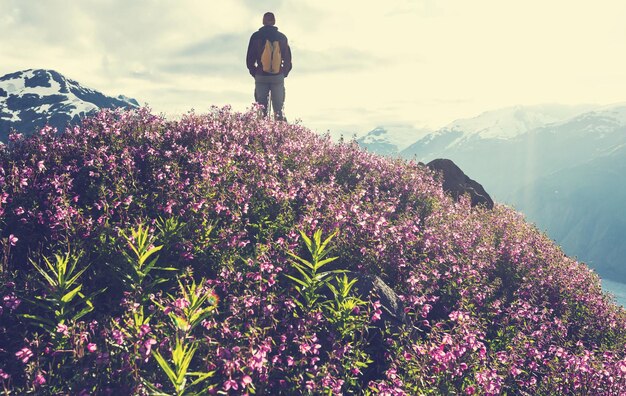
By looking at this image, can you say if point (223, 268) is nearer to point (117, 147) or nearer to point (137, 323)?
point (137, 323)

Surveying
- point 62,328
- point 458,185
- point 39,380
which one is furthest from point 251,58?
point 39,380

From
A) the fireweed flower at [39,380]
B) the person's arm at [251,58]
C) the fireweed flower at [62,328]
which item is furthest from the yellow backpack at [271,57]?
the fireweed flower at [39,380]

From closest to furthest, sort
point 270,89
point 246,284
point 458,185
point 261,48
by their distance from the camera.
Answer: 1. point 246,284
2. point 261,48
3. point 270,89
4. point 458,185

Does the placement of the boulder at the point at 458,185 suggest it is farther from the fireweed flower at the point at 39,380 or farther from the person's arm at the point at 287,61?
the fireweed flower at the point at 39,380

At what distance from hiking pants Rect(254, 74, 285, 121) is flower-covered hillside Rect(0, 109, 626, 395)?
436cm

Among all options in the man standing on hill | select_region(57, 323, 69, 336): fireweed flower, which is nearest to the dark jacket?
the man standing on hill

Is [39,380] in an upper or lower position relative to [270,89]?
lower

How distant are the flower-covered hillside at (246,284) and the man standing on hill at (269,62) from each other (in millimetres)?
4441

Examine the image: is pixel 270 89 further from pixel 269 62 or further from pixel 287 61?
pixel 287 61

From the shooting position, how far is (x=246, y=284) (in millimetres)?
5613

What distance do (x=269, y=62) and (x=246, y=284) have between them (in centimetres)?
983

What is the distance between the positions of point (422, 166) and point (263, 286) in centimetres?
989

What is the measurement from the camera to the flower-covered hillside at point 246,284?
179 inches

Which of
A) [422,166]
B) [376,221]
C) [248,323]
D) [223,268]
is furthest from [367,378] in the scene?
[422,166]
